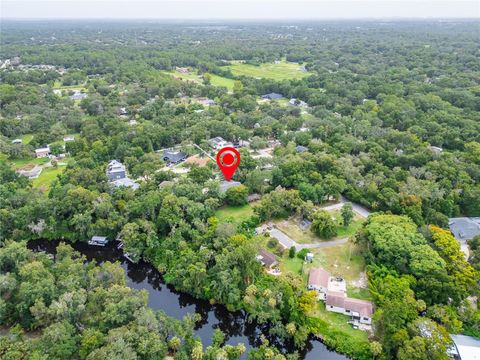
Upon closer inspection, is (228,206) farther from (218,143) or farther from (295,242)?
(218,143)

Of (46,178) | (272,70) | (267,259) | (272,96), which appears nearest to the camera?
(267,259)

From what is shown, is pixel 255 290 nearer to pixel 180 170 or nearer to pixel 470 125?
pixel 180 170

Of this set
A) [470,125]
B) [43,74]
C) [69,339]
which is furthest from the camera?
[43,74]

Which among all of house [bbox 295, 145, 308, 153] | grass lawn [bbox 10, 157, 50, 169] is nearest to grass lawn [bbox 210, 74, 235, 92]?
house [bbox 295, 145, 308, 153]

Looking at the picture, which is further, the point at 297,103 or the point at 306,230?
the point at 297,103

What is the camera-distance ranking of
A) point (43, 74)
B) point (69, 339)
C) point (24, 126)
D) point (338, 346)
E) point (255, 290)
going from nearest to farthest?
point (69, 339), point (338, 346), point (255, 290), point (24, 126), point (43, 74)

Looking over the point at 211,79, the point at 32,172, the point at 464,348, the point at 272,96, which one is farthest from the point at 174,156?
the point at 211,79

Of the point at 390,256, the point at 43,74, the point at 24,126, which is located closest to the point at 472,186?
the point at 390,256

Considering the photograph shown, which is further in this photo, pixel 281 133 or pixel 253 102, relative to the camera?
pixel 253 102
